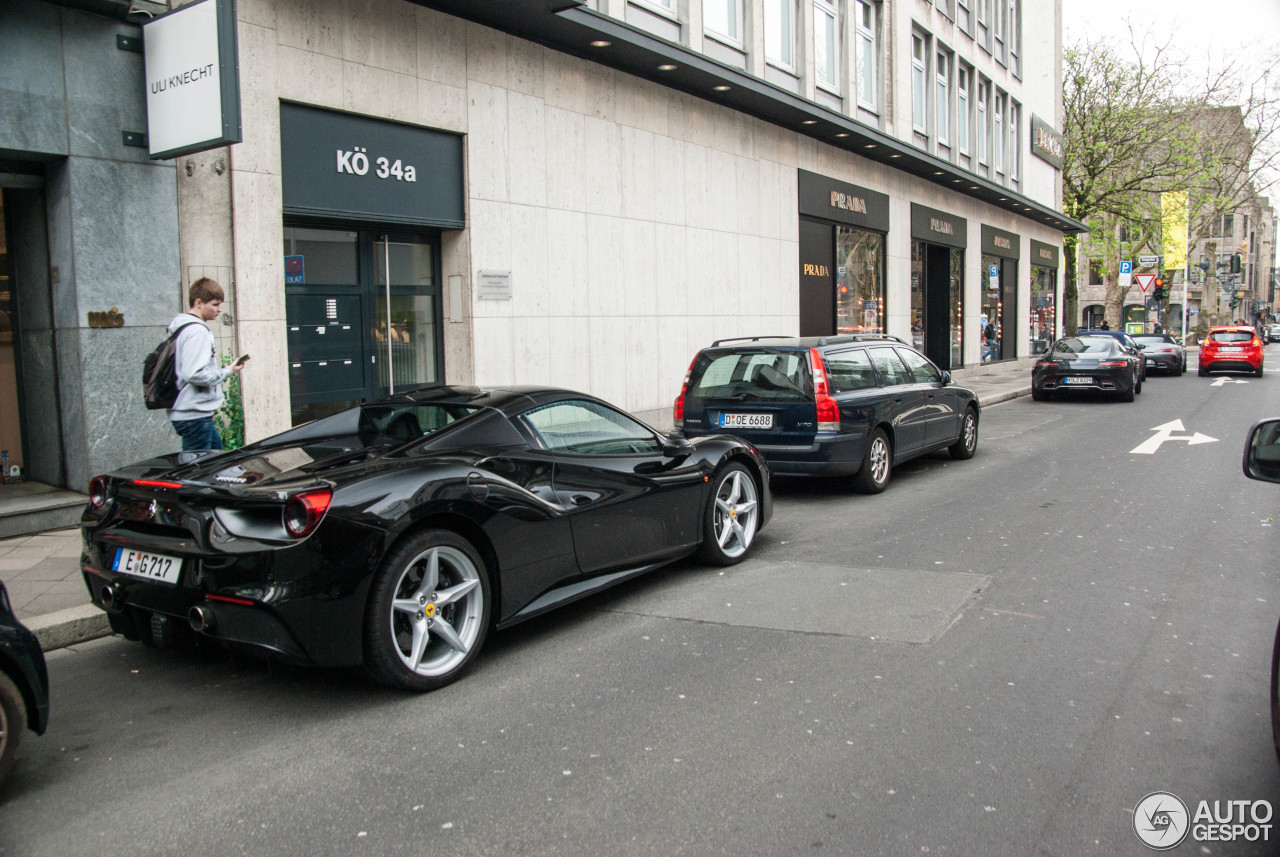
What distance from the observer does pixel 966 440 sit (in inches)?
460

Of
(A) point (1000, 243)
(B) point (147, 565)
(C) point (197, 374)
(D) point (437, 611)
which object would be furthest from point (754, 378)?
(A) point (1000, 243)

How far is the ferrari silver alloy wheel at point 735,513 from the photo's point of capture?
20.9 ft

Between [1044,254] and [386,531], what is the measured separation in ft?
124

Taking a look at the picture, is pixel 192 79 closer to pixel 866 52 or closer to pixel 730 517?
pixel 730 517

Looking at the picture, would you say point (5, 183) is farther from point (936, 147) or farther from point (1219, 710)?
point (936, 147)

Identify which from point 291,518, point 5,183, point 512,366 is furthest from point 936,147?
point 291,518

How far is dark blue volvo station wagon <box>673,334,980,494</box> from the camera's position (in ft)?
28.8

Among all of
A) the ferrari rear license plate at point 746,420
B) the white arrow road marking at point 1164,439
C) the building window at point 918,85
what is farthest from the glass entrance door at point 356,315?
the building window at point 918,85

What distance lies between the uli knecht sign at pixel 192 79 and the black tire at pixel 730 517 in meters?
4.63

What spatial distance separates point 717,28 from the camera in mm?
15617

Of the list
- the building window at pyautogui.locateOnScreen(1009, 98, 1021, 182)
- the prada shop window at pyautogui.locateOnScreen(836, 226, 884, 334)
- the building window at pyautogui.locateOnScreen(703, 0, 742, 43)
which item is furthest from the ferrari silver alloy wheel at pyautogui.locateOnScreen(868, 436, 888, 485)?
the building window at pyautogui.locateOnScreen(1009, 98, 1021, 182)

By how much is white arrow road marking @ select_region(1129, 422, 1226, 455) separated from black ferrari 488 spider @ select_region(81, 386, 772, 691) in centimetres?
882

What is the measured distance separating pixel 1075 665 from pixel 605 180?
1023 centimetres

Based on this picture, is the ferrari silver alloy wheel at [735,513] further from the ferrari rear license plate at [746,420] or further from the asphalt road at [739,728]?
the ferrari rear license plate at [746,420]
